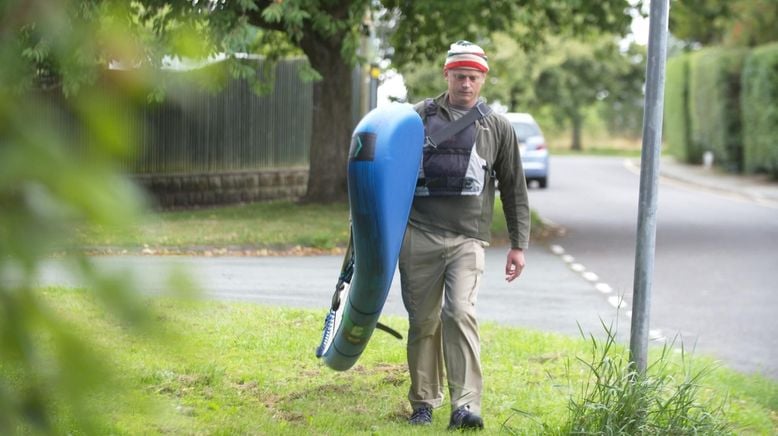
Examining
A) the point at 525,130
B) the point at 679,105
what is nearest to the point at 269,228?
the point at 525,130

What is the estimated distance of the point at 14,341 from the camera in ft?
3.10

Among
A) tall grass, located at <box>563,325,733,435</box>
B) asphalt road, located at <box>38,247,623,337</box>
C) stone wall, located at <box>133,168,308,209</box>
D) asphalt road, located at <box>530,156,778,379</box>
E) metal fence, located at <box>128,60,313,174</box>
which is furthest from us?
metal fence, located at <box>128,60,313,174</box>

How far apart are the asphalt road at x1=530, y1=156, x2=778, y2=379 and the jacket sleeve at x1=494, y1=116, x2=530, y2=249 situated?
1.38 metres

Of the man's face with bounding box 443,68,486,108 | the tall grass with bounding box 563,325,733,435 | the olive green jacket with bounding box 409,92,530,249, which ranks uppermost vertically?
the man's face with bounding box 443,68,486,108

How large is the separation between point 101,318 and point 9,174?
0.55 ft

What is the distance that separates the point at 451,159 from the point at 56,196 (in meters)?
4.75

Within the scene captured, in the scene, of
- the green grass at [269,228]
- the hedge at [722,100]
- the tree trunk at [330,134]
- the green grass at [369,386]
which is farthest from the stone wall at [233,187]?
the hedge at [722,100]

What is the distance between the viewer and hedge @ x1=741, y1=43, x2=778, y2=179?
29.8 meters

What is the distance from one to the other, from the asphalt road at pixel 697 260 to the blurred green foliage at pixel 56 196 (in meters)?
6.17

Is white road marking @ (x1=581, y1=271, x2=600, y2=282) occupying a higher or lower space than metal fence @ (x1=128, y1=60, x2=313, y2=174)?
lower

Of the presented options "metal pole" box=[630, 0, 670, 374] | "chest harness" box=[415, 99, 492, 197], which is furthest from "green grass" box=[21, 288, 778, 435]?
"chest harness" box=[415, 99, 492, 197]

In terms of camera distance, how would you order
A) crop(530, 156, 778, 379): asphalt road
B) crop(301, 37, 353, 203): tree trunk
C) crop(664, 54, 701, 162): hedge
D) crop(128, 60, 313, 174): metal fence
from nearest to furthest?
crop(530, 156, 778, 379): asphalt road → crop(301, 37, 353, 203): tree trunk → crop(128, 60, 313, 174): metal fence → crop(664, 54, 701, 162): hedge

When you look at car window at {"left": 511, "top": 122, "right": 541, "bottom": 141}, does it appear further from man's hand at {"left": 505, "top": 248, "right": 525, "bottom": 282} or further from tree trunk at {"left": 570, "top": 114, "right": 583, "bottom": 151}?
tree trunk at {"left": 570, "top": 114, "right": 583, "bottom": 151}

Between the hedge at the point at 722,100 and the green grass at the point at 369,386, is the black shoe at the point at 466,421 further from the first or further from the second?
the hedge at the point at 722,100
